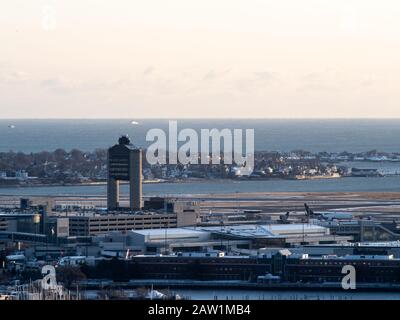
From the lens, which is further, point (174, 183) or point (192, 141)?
point (192, 141)

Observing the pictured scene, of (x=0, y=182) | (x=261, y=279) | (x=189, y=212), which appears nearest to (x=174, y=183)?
(x=0, y=182)

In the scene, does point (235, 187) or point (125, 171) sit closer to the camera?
point (125, 171)

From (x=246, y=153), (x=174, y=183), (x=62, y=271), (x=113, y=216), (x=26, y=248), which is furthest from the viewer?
(x=246, y=153)

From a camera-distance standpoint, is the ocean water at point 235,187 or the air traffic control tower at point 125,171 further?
the ocean water at point 235,187

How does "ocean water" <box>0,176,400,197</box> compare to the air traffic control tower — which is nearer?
the air traffic control tower

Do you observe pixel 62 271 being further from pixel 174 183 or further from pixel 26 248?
pixel 174 183
